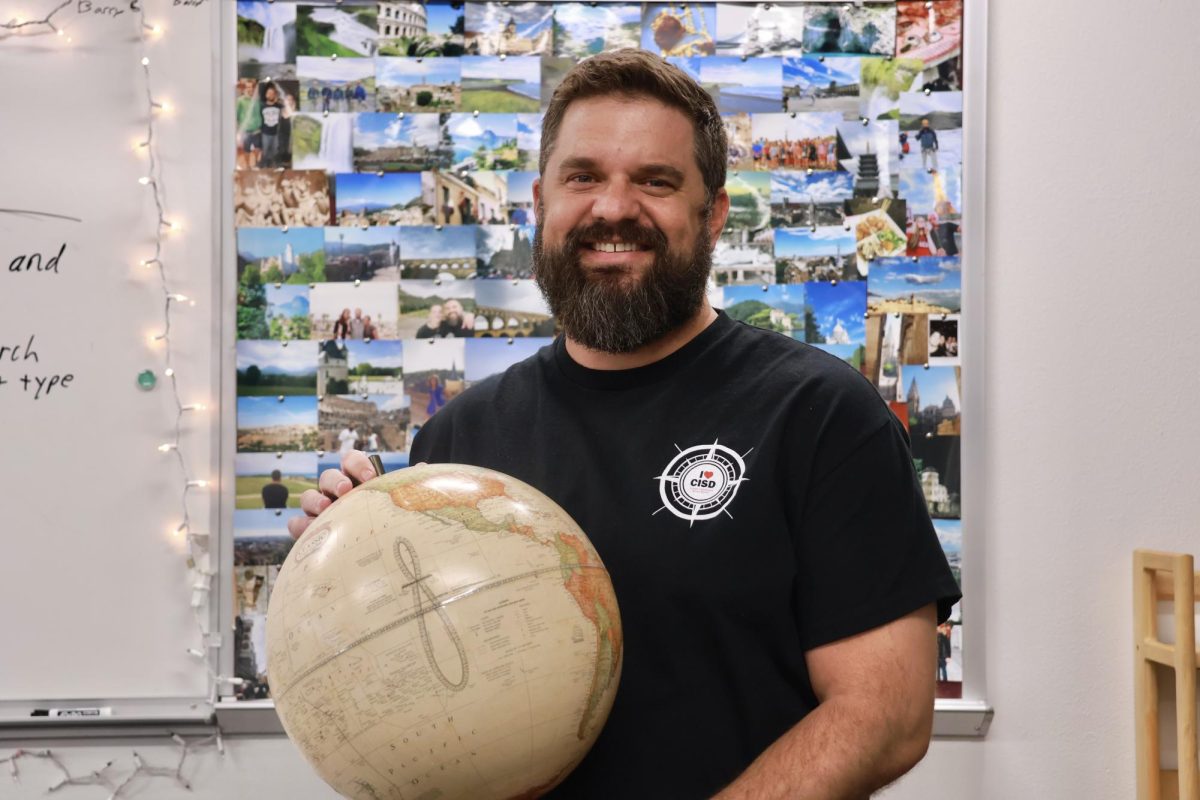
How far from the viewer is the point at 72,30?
2.37 m

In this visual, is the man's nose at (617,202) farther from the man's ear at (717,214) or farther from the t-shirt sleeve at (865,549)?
the t-shirt sleeve at (865,549)

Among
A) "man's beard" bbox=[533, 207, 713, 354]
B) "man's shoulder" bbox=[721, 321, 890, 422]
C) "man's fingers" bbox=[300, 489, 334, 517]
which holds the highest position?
"man's beard" bbox=[533, 207, 713, 354]

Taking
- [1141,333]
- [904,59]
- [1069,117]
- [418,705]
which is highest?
[904,59]

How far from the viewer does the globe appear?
1.03 m

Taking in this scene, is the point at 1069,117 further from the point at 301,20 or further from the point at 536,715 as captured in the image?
the point at 536,715

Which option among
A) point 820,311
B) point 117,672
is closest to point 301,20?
point 820,311

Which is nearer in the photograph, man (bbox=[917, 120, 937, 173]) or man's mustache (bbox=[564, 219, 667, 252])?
man's mustache (bbox=[564, 219, 667, 252])

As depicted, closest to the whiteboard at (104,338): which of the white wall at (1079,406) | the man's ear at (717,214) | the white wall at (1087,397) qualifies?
the white wall at (1079,406)

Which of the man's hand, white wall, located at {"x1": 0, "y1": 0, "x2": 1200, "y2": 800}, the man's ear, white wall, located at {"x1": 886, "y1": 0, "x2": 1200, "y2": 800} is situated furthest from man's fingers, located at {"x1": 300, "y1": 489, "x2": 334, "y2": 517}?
white wall, located at {"x1": 886, "y1": 0, "x2": 1200, "y2": 800}

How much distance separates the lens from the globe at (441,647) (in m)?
1.03

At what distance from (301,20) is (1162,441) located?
2.06m

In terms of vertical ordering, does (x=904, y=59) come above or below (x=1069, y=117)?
above

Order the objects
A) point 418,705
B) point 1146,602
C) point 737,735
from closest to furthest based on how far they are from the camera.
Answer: point 418,705
point 737,735
point 1146,602

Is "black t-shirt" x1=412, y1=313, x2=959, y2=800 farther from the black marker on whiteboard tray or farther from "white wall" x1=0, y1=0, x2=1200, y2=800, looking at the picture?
the black marker on whiteboard tray
